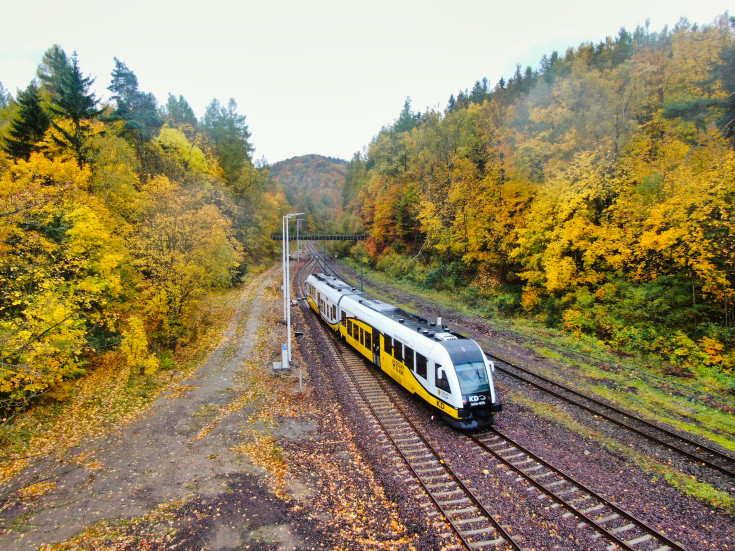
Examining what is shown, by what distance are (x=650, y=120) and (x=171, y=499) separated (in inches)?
A: 1262

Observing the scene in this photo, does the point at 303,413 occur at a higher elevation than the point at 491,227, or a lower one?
lower

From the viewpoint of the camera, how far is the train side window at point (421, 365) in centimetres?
1415

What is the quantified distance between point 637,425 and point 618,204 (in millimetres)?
13158

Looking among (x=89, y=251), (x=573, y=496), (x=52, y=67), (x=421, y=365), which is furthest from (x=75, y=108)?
(x=573, y=496)

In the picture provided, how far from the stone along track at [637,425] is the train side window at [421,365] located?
18.0 ft

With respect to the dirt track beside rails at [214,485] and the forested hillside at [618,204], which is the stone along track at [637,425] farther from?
the dirt track beside rails at [214,485]

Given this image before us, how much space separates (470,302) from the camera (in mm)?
33406

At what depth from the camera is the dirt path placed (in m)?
8.94

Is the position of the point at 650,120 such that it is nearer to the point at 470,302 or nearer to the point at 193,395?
the point at 470,302

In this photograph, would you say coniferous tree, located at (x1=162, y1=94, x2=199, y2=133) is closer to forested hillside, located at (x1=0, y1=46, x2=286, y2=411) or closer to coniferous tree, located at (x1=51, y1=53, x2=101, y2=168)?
forested hillside, located at (x1=0, y1=46, x2=286, y2=411)

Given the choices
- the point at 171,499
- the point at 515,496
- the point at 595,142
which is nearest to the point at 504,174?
the point at 595,142

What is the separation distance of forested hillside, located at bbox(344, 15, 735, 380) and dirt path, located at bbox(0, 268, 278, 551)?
19.7 metres

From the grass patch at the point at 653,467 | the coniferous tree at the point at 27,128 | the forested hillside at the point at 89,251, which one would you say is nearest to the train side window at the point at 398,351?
the grass patch at the point at 653,467

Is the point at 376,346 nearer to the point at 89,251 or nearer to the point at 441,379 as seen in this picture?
the point at 441,379
